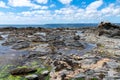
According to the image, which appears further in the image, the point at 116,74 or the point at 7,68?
the point at 7,68

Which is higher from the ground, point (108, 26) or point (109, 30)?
point (108, 26)

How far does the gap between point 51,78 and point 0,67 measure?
524cm

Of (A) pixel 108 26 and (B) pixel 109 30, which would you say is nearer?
(B) pixel 109 30

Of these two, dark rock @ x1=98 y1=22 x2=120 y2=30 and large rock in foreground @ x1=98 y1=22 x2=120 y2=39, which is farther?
dark rock @ x1=98 y1=22 x2=120 y2=30

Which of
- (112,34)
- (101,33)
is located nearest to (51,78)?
(112,34)

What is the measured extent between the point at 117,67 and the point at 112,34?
25.3m

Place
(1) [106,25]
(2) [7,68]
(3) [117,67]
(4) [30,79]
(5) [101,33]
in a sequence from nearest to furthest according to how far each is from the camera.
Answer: (4) [30,79], (3) [117,67], (2) [7,68], (5) [101,33], (1) [106,25]

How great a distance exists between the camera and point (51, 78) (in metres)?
12.7

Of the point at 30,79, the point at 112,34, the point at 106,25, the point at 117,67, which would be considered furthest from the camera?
the point at 106,25

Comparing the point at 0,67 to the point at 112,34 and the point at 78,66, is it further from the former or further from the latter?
the point at 112,34

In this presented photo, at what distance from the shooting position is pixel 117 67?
14.3 metres

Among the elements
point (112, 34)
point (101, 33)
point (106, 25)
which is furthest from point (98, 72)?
point (106, 25)

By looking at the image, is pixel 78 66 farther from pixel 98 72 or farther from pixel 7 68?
pixel 7 68

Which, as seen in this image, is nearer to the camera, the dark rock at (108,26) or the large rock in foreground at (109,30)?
the large rock in foreground at (109,30)
